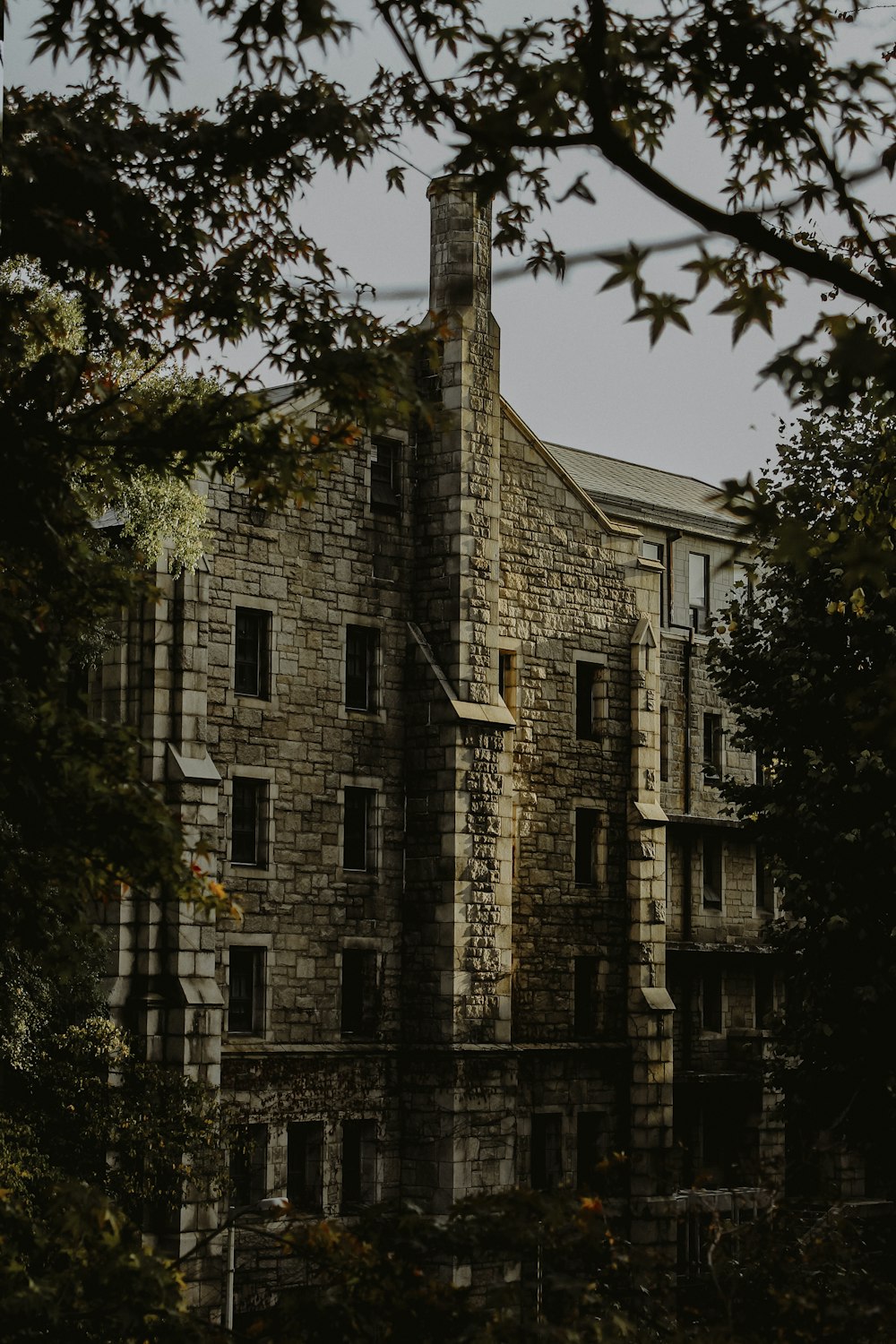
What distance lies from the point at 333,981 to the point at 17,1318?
24.3 m

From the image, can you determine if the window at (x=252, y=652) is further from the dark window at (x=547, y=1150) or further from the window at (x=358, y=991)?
the dark window at (x=547, y=1150)

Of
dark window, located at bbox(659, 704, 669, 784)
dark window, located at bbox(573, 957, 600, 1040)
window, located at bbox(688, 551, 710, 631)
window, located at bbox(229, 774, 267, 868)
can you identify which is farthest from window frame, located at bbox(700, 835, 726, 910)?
window, located at bbox(229, 774, 267, 868)

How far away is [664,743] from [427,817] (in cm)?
1244

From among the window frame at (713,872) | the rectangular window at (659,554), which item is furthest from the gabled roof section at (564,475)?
the window frame at (713,872)

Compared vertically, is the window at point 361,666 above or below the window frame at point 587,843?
above

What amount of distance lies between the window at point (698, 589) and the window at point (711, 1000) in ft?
28.7

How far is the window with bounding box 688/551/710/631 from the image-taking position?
48.3m

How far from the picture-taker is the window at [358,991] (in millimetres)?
34281

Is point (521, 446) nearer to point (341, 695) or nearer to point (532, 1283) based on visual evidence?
point (341, 695)

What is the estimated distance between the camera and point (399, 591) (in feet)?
118

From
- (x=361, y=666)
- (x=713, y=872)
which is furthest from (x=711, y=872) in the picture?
(x=361, y=666)

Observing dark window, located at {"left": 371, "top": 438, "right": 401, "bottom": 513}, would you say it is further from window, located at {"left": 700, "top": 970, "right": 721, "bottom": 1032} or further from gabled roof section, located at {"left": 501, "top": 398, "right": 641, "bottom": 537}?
window, located at {"left": 700, "top": 970, "right": 721, "bottom": 1032}

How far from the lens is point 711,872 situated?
46.7 meters

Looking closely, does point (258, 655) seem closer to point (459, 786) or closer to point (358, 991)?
point (459, 786)
